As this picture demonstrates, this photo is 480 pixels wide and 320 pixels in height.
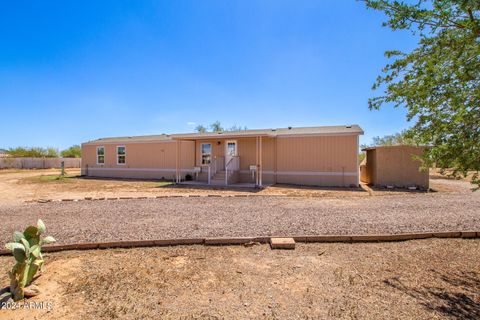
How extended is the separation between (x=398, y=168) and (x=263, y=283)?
12168 millimetres

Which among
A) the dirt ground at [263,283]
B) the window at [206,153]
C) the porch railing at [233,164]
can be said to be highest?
the window at [206,153]

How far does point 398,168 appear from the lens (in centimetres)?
1229

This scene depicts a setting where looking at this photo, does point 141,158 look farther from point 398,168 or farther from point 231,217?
point 398,168

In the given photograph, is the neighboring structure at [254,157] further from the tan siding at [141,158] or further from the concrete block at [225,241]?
the concrete block at [225,241]

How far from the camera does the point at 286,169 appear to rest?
13844 millimetres

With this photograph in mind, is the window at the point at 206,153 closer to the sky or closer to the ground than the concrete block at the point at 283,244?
closer to the sky

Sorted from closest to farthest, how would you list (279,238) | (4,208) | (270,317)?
(270,317)
(279,238)
(4,208)

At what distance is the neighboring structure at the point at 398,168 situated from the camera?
1192 centimetres

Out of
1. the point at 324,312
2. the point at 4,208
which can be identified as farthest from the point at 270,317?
the point at 4,208

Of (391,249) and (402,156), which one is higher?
(402,156)

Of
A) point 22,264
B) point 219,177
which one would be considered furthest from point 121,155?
point 22,264

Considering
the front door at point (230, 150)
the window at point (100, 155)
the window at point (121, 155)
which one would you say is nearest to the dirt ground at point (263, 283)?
the front door at point (230, 150)

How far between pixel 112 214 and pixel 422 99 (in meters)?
6.92

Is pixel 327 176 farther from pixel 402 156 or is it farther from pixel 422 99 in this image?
pixel 422 99
